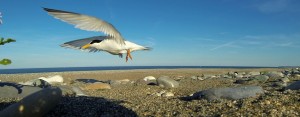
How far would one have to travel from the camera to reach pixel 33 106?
588 centimetres

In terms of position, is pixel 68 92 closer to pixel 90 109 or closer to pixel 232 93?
pixel 90 109

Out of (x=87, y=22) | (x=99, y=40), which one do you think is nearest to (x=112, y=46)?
(x=99, y=40)

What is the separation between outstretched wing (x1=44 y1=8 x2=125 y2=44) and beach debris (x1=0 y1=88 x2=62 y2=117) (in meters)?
1.81

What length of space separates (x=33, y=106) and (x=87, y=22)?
297 cm

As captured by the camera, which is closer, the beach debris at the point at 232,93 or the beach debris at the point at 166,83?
the beach debris at the point at 232,93

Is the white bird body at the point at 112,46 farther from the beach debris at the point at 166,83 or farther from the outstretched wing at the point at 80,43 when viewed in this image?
the beach debris at the point at 166,83

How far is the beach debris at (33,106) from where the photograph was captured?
5.75 meters

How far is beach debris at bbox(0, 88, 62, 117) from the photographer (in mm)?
5746

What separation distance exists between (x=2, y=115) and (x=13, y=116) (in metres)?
0.23

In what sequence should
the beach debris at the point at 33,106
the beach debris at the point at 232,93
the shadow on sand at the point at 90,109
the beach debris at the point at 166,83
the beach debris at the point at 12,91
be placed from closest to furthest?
the beach debris at the point at 33,106
the shadow on sand at the point at 90,109
the beach debris at the point at 232,93
the beach debris at the point at 12,91
the beach debris at the point at 166,83

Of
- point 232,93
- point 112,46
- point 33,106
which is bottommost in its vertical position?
point 33,106

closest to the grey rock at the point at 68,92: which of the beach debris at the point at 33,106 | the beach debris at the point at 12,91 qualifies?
the beach debris at the point at 12,91

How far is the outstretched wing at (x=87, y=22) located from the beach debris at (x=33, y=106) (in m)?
1.81

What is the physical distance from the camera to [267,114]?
20.2ft
